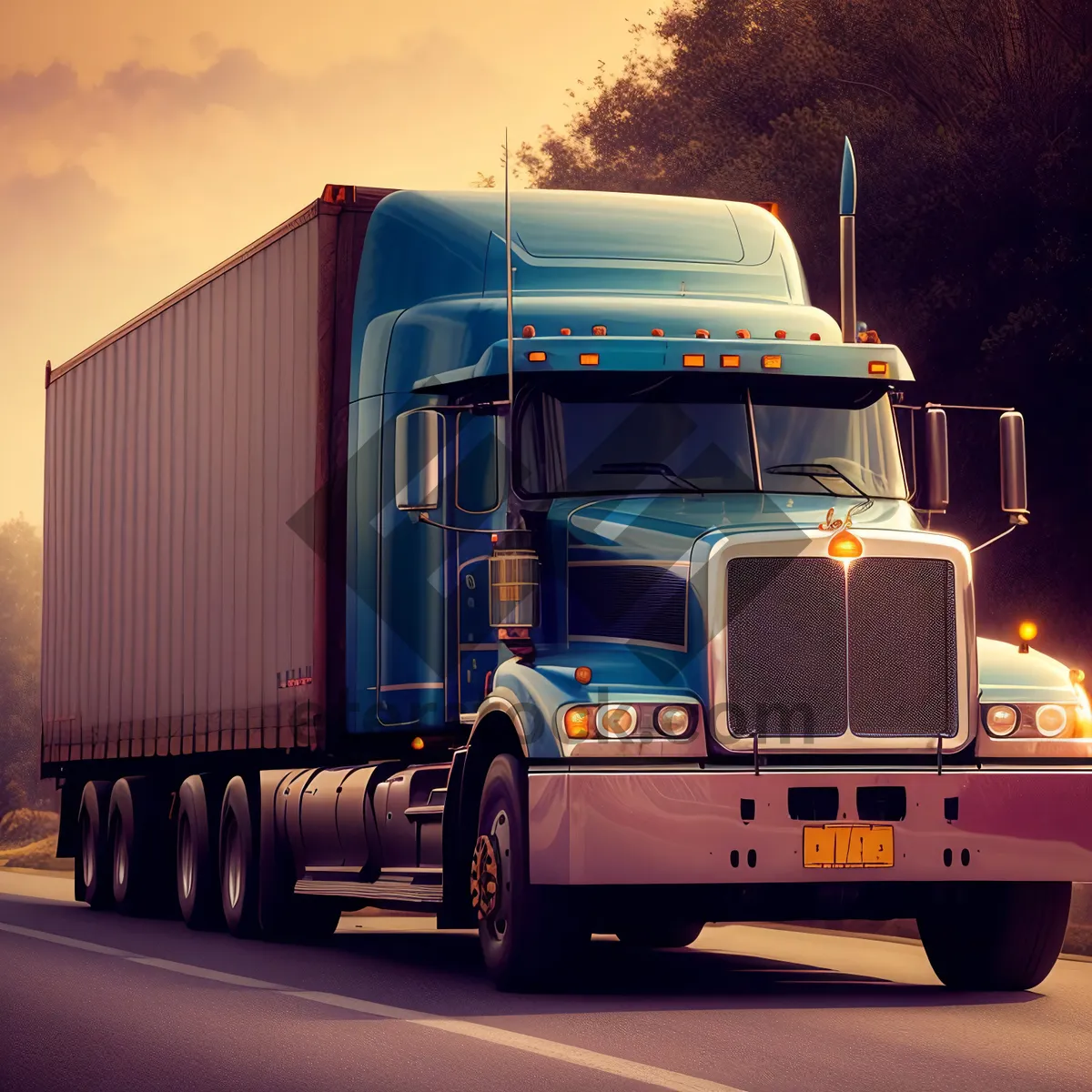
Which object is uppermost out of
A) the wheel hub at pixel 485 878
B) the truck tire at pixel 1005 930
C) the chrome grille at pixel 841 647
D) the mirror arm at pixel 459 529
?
the mirror arm at pixel 459 529

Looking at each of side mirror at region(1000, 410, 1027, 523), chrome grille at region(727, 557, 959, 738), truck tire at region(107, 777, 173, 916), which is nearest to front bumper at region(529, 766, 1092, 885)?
chrome grille at region(727, 557, 959, 738)

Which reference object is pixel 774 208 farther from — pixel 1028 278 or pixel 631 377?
pixel 1028 278

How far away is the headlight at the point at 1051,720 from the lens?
12602mm

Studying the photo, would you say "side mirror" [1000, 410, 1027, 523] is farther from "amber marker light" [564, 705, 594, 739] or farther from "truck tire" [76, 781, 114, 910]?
"truck tire" [76, 781, 114, 910]

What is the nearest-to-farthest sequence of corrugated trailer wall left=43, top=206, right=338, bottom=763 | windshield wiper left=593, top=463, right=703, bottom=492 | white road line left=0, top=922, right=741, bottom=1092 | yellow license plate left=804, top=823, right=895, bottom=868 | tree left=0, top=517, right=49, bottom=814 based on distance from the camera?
white road line left=0, top=922, right=741, bottom=1092, yellow license plate left=804, top=823, right=895, bottom=868, windshield wiper left=593, top=463, right=703, bottom=492, corrugated trailer wall left=43, top=206, right=338, bottom=763, tree left=0, top=517, right=49, bottom=814

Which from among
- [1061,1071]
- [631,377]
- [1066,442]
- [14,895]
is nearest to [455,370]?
[631,377]

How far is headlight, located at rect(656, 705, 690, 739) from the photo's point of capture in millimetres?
12156

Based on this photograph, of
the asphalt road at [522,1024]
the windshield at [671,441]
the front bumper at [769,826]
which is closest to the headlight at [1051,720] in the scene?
the front bumper at [769,826]

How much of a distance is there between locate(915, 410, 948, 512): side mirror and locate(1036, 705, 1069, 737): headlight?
1.58m

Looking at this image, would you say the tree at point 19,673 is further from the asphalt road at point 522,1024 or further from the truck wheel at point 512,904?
the truck wheel at point 512,904

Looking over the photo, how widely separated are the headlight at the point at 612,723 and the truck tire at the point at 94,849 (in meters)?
11.5

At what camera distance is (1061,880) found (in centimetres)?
1248

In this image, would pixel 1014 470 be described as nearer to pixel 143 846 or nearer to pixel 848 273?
pixel 848 273

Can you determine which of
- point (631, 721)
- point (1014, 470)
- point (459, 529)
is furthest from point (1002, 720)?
point (459, 529)
